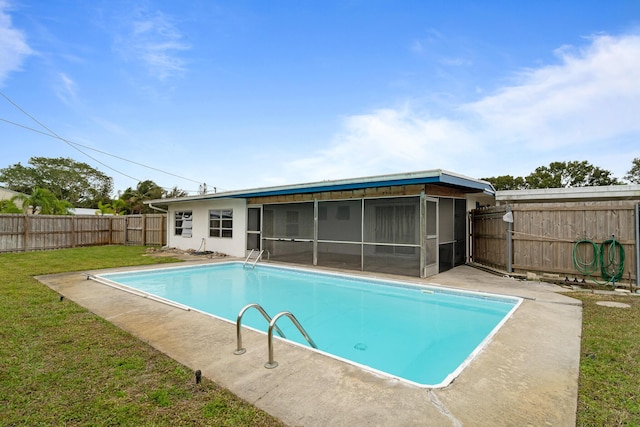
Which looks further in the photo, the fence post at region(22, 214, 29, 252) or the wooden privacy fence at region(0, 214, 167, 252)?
the fence post at region(22, 214, 29, 252)

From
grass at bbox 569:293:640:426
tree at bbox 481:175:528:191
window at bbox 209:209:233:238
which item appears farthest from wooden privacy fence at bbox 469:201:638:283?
tree at bbox 481:175:528:191

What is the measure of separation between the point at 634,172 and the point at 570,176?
6.30 meters

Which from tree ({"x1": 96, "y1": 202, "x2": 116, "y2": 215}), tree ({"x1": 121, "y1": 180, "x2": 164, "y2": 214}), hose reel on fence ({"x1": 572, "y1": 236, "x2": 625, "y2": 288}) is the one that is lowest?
hose reel on fence ({"x1": 572, "y1": 236, "x2": 625, "y2": 288})

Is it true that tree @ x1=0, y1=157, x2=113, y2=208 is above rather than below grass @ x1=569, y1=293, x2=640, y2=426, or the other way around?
above

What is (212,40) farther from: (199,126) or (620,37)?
(620,37)

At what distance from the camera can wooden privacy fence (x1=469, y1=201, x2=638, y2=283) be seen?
654cm

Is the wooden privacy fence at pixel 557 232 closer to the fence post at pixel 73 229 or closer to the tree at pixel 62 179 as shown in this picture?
the fence post at pixel 73 229

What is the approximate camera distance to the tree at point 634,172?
28.5 meters

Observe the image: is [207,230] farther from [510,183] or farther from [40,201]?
[510,183]

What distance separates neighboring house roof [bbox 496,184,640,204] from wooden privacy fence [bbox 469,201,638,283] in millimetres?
1738

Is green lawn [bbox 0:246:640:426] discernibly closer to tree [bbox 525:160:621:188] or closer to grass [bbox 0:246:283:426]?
grass [bbox 0:246:283:426]

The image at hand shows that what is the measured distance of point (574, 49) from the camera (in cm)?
917

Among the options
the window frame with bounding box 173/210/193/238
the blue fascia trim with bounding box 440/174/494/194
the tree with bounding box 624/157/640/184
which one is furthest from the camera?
the tree with bounding box 624/157/640/184

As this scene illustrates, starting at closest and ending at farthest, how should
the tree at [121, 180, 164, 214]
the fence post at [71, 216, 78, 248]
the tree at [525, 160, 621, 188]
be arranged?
1. the fence post at [71, 216, 78, 248]
2. the tree at [525, 160, 621, 188]
3. the tree at [121, 180, 164, 214]
